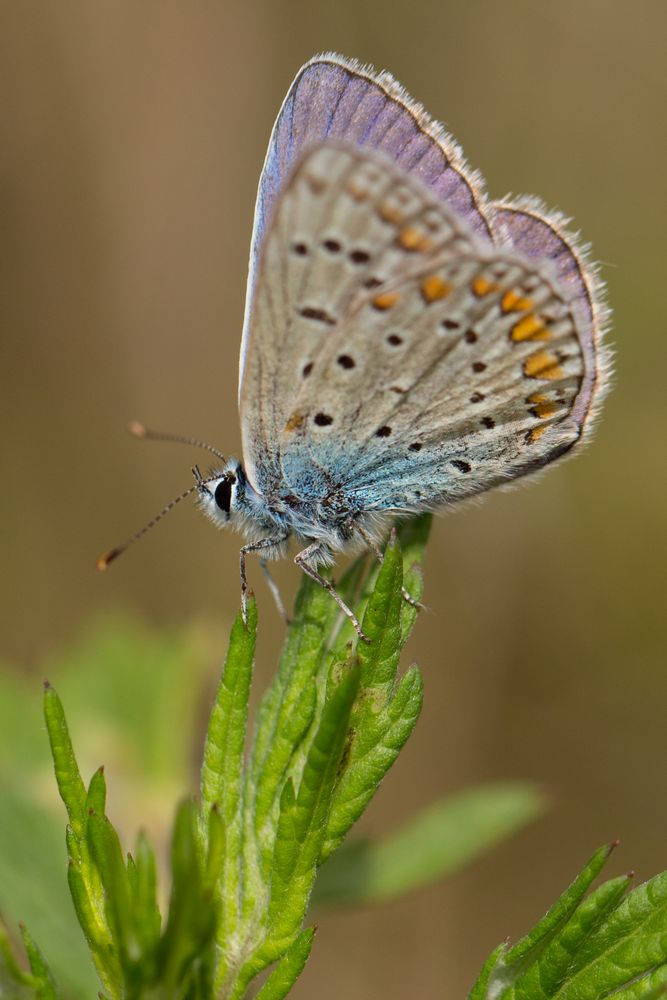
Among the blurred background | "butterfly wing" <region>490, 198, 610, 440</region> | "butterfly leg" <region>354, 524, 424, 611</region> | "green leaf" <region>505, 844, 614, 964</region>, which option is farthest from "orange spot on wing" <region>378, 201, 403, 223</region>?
the blurred background

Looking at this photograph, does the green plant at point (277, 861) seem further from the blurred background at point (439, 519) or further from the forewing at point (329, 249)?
the blurred background at point (439, 519)

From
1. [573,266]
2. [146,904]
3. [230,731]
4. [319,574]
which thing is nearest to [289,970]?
[146,904]

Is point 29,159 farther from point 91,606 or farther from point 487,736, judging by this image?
point 487,736

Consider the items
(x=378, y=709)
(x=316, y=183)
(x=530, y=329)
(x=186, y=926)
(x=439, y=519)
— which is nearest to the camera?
(x=186, y=926)

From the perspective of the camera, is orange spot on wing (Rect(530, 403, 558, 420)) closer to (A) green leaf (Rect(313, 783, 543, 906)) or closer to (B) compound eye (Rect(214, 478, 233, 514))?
(B) compound eye (Rect(214, 478, 233, 514))

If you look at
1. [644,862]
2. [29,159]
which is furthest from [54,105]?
[644,862]

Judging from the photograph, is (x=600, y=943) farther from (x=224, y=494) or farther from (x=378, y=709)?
(x=224, y=494)

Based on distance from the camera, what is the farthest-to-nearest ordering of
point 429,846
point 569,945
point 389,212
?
point 429,846
point 389,212
point 569,945
